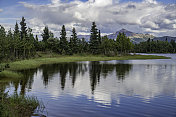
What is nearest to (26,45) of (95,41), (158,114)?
(95,41)

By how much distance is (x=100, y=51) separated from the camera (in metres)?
116

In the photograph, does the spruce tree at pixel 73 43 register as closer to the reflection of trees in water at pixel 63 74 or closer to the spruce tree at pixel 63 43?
the spruce tree at pixel 63 43

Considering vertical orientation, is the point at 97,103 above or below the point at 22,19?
below

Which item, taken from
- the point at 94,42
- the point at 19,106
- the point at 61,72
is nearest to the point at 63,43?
the point at 94,42

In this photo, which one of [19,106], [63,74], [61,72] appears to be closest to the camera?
[19,106]

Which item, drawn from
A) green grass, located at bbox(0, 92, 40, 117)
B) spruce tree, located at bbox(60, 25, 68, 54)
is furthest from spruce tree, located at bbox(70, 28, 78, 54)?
green grass, located at bbox(0, 92, 40, 117)

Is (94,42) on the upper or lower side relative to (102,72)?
upper

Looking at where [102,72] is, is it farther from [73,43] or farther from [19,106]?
[73,43]

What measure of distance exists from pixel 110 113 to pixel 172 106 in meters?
5.78

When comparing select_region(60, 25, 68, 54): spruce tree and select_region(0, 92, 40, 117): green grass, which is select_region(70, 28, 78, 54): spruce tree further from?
select_region(0, 92, 40, 117): green grass

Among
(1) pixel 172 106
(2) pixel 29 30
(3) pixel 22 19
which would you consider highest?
(3) pixel 22 19

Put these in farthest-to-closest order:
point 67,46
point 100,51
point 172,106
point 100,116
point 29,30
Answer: point 100,51 → point 67,46 → point 29,30 → point 172,106 → point 100,116

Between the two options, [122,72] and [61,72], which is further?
[122,72]

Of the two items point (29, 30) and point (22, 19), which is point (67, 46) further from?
point (22, 19)
